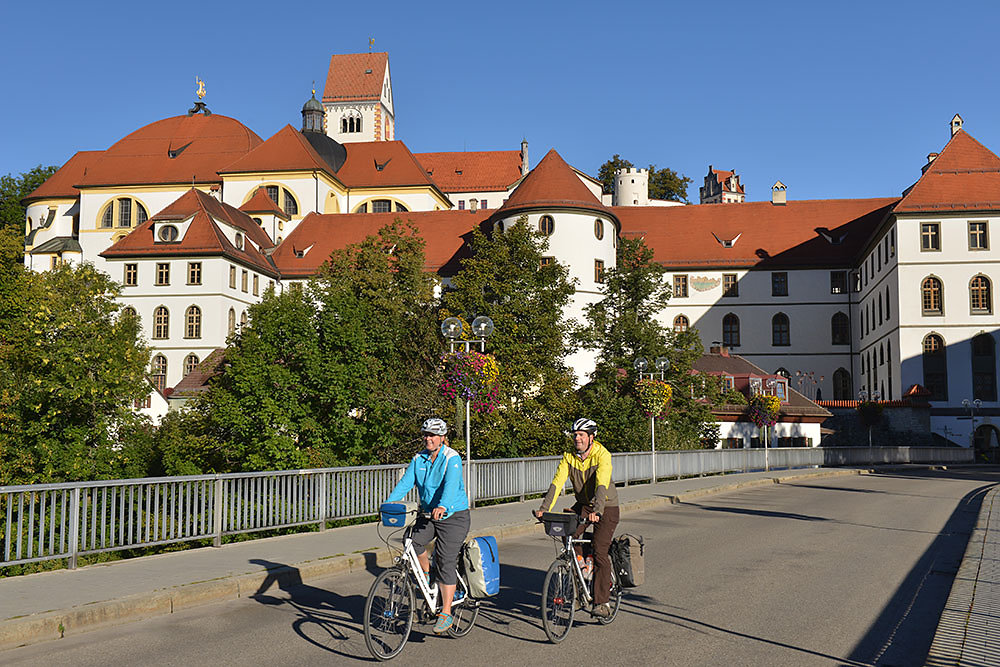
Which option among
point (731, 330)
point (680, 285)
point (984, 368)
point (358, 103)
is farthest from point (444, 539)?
point (358, 103)

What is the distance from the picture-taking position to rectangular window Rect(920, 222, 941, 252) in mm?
57875

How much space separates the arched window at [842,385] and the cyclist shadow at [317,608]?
6296 centimetres

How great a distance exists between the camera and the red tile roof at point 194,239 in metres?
62.5

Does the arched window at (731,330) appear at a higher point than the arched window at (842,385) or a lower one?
higher

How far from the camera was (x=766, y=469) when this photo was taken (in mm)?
41438

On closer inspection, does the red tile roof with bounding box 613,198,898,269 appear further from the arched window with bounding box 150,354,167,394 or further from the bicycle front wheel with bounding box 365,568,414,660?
the bicycle front wheel with bounding box 365,568,414,660

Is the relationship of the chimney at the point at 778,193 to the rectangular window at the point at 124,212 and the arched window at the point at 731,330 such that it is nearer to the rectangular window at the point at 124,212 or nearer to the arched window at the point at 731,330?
the arched window at the point at 731,330

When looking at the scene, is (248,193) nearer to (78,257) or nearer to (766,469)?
(78,257)

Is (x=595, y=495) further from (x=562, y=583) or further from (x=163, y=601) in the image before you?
(x=163, y=601)

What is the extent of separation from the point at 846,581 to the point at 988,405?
166ft

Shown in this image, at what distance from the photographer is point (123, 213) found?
80250 millimetres

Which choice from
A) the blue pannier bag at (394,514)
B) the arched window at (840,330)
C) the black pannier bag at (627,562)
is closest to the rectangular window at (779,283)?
the arched window at (840,330)

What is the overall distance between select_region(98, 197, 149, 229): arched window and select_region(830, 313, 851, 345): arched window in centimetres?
5414

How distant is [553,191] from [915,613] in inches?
1998
